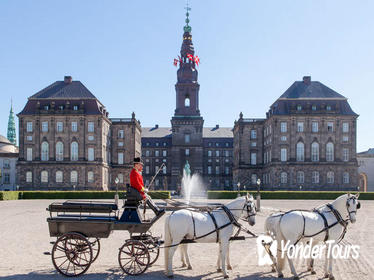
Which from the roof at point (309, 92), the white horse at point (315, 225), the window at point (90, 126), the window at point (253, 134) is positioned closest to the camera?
the white horse at point (315, 225)

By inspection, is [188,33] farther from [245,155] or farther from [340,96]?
[340,96]

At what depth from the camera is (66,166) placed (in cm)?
A: 7262

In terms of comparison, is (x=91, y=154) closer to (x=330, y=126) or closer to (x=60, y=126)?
(x=60, y=126)

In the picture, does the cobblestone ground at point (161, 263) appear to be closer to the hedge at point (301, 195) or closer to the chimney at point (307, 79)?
the hedge at point (301, 195)

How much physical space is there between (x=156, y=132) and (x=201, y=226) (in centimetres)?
11345

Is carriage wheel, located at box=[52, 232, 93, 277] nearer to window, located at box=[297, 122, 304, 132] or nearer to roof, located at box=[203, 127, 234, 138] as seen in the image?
window, located at box=[297, 122, 304, 132]

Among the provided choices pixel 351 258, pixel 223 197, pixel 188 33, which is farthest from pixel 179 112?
pixel 351 258

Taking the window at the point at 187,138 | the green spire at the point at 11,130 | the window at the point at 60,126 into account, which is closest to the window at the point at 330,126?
the window at the point at 187,138

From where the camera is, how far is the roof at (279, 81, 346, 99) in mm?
73562

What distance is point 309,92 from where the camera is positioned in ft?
243

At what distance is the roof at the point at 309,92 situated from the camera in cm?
7356

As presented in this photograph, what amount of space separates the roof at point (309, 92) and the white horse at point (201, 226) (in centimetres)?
6401

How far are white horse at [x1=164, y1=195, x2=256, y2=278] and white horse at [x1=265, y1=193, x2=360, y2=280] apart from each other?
869 mm

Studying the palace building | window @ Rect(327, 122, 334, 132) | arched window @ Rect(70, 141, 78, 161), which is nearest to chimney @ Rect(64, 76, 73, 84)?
the palace building
